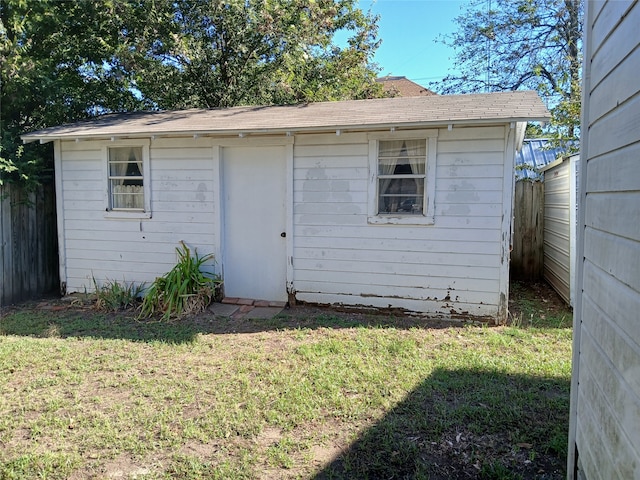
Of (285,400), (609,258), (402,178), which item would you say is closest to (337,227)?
(402,178)

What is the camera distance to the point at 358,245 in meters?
5.81

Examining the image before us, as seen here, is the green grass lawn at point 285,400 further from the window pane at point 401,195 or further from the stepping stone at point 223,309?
the window pane at point 401,195

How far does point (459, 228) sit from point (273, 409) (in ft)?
11.0

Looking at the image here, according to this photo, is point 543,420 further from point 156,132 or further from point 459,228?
point 156,132

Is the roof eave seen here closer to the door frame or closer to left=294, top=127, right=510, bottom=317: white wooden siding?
the door frame

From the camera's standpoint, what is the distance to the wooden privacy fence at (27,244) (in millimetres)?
6410

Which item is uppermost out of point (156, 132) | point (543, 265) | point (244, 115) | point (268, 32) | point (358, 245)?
point (268, 32)

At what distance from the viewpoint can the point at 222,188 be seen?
20.7ft

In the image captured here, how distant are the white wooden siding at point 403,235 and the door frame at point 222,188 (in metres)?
0.09

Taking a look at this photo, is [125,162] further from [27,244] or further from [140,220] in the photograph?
[27,244]

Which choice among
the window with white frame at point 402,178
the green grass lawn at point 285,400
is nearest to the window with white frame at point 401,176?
the window with white frame at point 402,178

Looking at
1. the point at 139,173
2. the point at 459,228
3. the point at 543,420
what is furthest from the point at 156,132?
the point at 543,420

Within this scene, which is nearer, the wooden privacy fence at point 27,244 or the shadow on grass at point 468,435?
the shadow on grass at point 468,435

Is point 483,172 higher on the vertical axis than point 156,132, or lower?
lower
